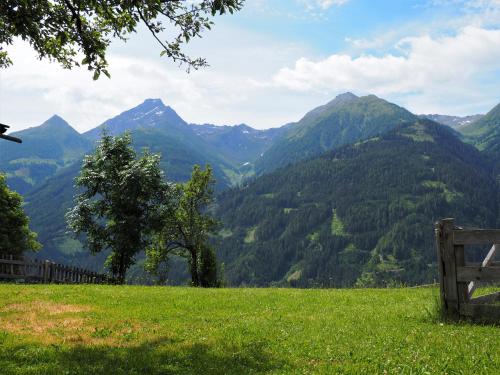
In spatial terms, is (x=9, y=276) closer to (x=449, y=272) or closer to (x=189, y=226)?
(x=189, y=226)

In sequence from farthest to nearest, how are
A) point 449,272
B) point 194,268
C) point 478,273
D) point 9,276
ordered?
point 194,268 < point 9,276 < point 449,272 < point 478,273

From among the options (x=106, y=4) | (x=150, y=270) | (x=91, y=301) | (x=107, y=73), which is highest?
(x=106, y=4)

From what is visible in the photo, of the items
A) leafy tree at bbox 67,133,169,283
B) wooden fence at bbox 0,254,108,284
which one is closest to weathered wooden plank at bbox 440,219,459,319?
wooden fence at bbox 0,254,108,284

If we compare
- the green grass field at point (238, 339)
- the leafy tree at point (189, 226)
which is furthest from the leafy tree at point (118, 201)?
the green grass field at point (238, 339)

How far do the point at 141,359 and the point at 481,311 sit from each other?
9.86 meters

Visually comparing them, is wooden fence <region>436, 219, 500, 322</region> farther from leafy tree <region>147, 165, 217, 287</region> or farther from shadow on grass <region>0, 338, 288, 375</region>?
leafy tree <region>147, 165, 217, 287</region>

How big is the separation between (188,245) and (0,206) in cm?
2516

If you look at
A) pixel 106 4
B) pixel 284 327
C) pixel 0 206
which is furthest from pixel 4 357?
pixel 0 206

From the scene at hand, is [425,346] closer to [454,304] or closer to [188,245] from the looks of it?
[454,304]

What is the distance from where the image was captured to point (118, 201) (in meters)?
48.1

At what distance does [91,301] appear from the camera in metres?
20.5

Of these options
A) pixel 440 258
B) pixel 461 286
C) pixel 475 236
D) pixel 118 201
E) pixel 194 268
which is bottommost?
pixel 194 268

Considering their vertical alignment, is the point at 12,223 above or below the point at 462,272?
above

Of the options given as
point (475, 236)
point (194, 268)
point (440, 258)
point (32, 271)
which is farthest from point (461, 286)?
point (194, 268)
